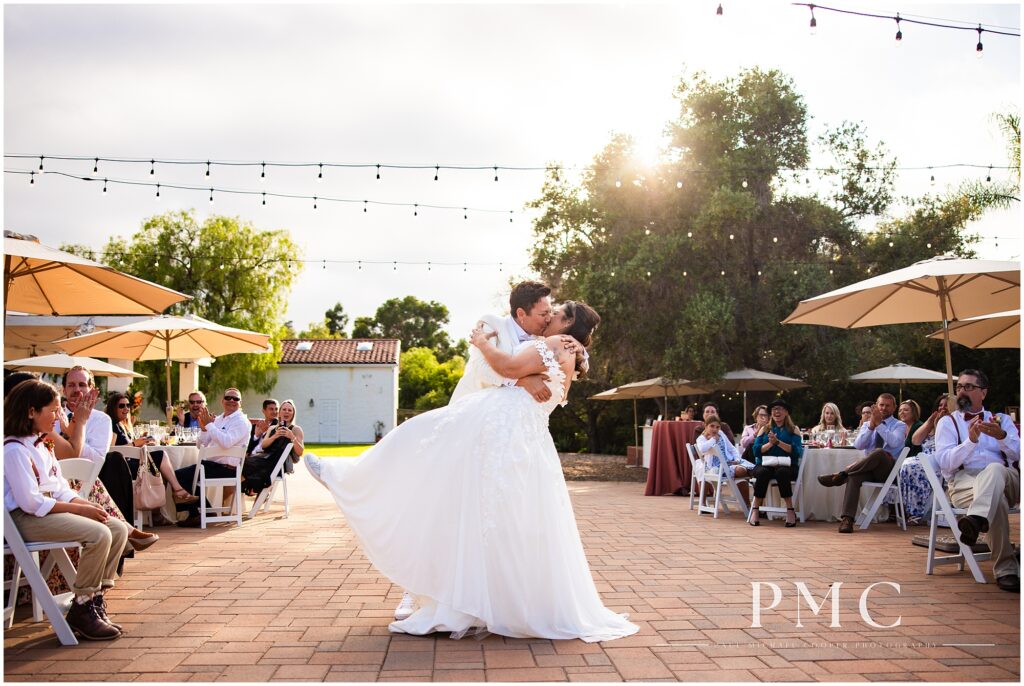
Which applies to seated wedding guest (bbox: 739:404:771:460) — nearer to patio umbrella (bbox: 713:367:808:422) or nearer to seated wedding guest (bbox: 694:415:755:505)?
seated wedding guest (bbox: 694:415:755:505)

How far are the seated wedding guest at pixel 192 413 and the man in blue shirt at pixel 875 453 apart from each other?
693cm

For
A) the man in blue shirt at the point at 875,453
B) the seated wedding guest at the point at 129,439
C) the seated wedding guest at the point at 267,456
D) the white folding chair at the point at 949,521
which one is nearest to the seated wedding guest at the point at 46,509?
the seated wedding guest at the point at 129,439

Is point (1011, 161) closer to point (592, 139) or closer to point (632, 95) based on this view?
point (632, 95)

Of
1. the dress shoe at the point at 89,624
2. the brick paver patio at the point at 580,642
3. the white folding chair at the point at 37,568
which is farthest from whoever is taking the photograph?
the dress shoe at the point at 89,624

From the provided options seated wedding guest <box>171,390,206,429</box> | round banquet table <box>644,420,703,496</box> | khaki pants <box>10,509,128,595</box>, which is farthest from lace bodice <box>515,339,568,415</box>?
round banquet table <box>644,420,703,496</box>

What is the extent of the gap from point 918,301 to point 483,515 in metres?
6.73

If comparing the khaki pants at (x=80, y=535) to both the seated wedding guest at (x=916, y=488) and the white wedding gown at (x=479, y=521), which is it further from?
the seated wedding guest at (x=916, y=488)

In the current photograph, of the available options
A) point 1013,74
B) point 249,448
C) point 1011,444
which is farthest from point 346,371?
point 1011,444

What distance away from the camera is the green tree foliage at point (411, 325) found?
76562 mm

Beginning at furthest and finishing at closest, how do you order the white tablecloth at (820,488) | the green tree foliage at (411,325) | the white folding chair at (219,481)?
the green tree foliage at (411,325) < the white tablecloth at (820,488) < the white folding chair at (219,481)

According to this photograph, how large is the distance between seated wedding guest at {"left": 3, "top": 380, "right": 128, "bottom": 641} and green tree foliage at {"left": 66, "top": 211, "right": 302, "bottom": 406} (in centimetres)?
2899

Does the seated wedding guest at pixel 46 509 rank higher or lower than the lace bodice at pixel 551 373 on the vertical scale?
lower

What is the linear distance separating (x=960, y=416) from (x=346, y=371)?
37.3 m

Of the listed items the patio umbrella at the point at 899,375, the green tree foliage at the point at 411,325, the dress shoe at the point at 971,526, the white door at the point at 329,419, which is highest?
the green tree foliage at the point at 411,325
